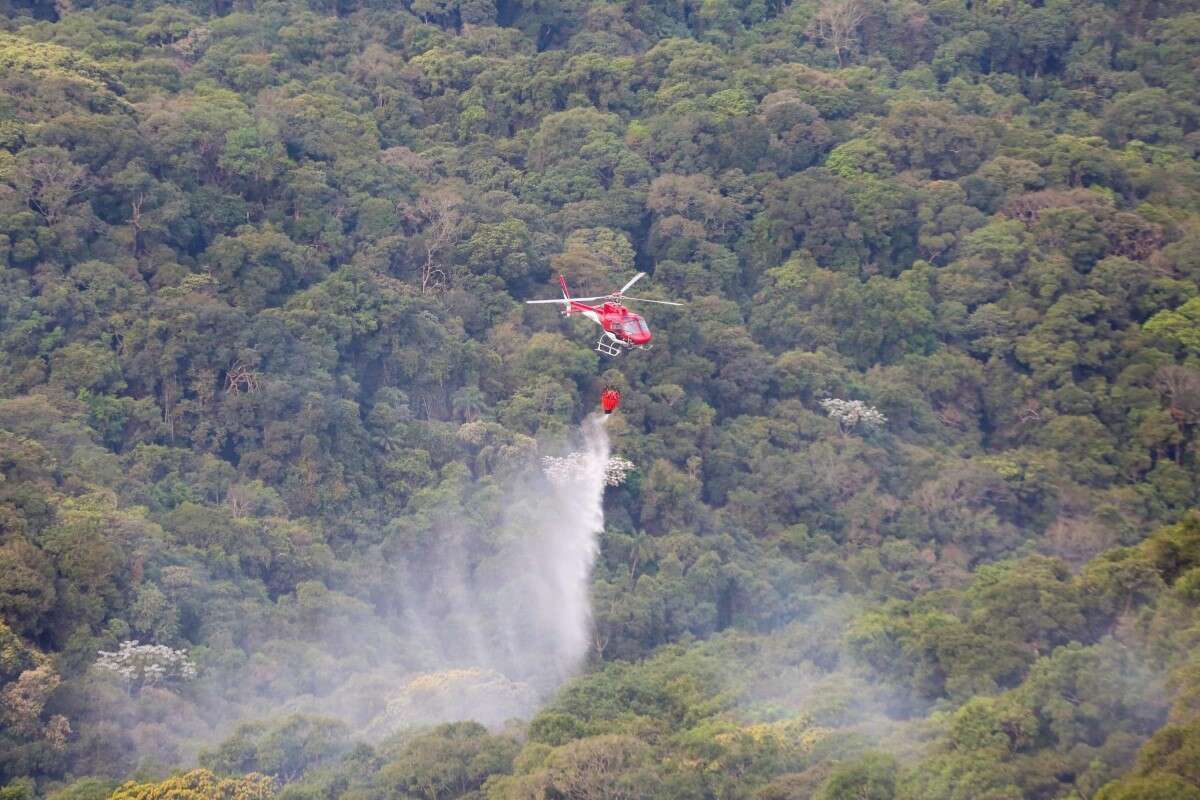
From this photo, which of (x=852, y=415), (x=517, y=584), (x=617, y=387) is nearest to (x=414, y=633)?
(x=517, y=584)

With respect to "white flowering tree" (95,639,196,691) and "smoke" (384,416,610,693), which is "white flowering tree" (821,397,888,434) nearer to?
"smoke" (384,416,610,693)

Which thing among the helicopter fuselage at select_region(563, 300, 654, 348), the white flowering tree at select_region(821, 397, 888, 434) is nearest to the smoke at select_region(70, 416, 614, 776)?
the helicopter fuselage at select_region(563, 300, 654, 348)

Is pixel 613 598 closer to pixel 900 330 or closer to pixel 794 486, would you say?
pixel 794 486

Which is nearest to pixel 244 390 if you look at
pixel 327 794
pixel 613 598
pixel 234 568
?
pixel 234 568

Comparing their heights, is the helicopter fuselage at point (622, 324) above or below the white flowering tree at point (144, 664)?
above

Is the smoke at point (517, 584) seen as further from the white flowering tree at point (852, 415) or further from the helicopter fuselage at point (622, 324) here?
the white flowering tree at point (852, 415)

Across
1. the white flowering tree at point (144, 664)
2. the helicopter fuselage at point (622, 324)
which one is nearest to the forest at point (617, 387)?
the white flowering tree at point (144, 664)
